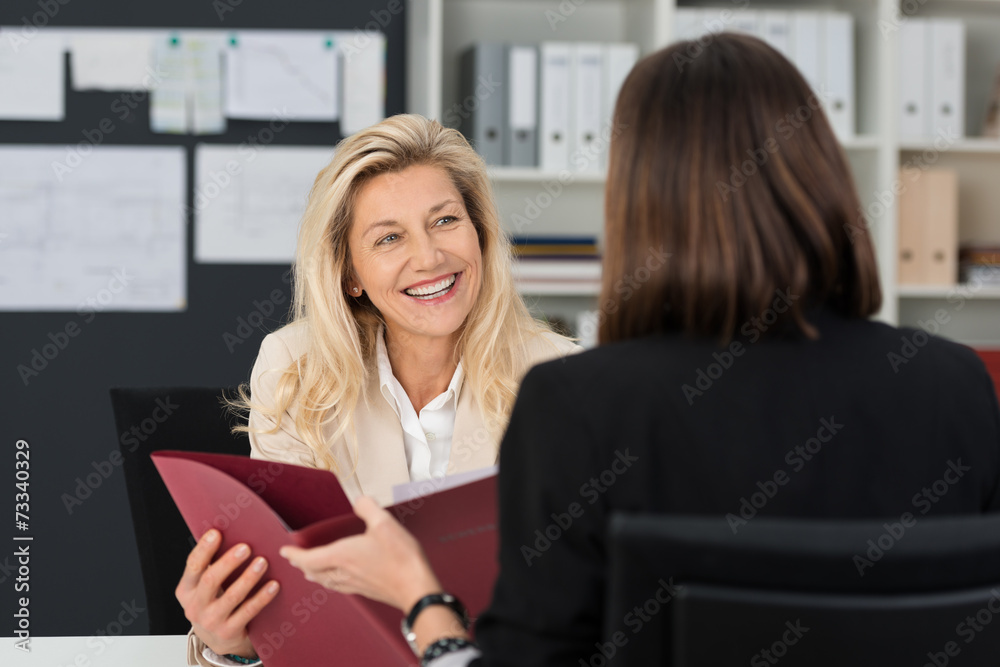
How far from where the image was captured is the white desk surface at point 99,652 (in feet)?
3.89

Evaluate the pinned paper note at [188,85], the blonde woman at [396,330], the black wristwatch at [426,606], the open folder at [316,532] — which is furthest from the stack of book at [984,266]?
the black wristwatch at [426,606]

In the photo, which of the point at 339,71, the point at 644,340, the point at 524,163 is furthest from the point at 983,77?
the point at 644,340

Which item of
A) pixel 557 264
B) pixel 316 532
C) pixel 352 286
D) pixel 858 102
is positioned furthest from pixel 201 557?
pixel 858 102

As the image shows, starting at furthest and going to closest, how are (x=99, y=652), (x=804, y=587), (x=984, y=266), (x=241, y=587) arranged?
1. (x=984, y=266)
2. (x=99, y=652)
3. (x=241, y=587)
4. (x=804, y=587)

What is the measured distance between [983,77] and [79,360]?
309 centimetres

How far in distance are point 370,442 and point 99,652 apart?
57cm

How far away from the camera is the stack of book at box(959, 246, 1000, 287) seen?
2893 mm

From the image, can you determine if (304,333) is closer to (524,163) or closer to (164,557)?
(164,557)

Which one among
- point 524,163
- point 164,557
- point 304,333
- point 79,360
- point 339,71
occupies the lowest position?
point 164,557

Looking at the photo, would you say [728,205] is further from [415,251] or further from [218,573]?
[415,251]

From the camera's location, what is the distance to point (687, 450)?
2.33ft

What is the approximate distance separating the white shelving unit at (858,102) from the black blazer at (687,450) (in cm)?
202

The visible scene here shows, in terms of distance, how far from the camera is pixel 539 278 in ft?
9.10

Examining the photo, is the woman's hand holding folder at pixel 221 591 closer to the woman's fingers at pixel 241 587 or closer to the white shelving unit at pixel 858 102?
the woman's fingers at pixel 241 587
